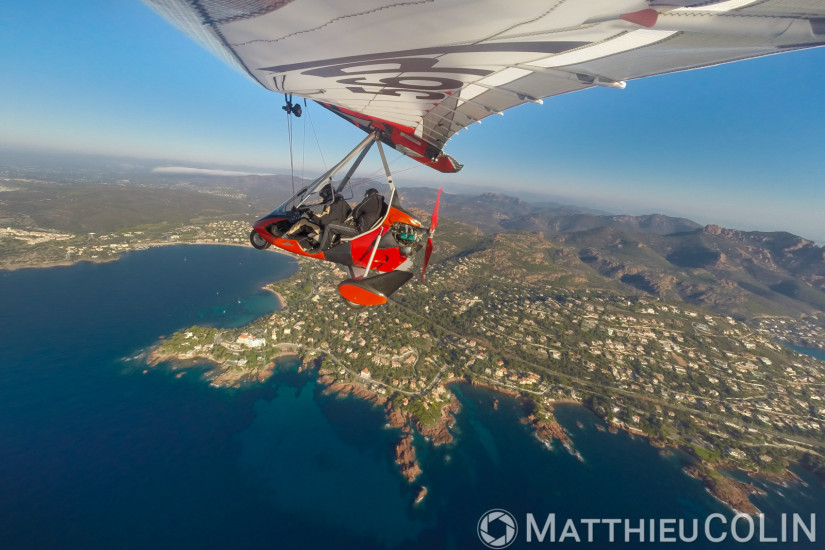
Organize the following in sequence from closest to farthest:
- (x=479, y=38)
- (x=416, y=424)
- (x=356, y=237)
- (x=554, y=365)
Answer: (x=479, y=38)
(x=356, y=237)
(x=416, y=424)
(x=554, y=365)

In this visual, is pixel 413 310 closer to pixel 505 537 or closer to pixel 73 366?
pixel 505 537

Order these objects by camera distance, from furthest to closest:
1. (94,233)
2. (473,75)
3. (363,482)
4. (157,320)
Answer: (94,233)
(157,320)
(363,482)
(473,75)

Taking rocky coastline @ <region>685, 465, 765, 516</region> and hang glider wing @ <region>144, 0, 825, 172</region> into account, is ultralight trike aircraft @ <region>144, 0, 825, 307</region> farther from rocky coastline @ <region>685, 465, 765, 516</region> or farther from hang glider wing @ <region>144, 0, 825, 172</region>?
rocky coastline @ <region>685, 465, 765, 516</region>

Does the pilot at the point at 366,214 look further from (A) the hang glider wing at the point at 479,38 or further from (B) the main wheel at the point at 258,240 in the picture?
(A) the hang glider wing at the point at 479,38

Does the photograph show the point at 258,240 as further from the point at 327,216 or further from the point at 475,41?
the point at 475,41

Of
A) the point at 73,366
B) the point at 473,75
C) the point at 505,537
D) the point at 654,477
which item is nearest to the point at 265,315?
the point at 73,366

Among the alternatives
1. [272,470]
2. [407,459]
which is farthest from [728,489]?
[272,470]
